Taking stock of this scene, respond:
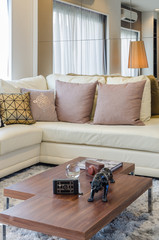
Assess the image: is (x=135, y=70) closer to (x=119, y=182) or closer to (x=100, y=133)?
(x=100, y=133)

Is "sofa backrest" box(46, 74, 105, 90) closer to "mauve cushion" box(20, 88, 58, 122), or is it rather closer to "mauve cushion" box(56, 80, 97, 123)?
"mauve cushion" box(56, 80, 97, 123)

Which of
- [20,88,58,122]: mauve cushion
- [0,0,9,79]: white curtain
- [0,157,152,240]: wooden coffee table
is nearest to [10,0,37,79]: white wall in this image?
[0,0,9,79]: white curtain

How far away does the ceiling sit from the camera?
4.62 meters

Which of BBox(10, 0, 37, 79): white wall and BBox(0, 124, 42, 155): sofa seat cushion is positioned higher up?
BBox(10, 0, 37, 79): white wall

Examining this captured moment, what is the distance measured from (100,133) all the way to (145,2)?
221 cm

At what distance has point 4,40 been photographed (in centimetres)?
489

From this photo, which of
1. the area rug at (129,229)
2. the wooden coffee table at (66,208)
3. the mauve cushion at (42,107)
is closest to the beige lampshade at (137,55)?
the mauve cushion at (42,107)

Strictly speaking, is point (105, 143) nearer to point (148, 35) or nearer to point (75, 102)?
point (75, 102)

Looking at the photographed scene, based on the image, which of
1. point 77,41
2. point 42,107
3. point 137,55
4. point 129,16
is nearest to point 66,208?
point 42,107

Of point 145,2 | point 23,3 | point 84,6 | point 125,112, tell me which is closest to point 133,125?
point 125,112

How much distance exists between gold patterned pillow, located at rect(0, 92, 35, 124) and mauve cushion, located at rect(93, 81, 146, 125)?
81 cm

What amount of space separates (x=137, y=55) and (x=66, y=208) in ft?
10.8

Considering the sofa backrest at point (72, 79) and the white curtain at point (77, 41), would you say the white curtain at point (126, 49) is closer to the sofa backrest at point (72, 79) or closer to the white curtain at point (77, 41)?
the white curtain at point (77, 41)

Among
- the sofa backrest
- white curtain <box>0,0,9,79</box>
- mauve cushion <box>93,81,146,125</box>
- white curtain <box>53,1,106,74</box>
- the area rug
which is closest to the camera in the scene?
the area rug
